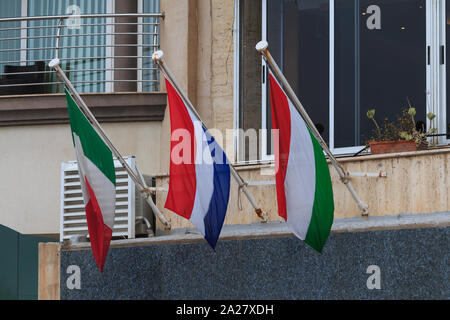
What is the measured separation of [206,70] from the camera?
41.5 feet

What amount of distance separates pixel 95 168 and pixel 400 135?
10.5 feet

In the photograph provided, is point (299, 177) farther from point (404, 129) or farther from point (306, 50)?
point (306, 50)

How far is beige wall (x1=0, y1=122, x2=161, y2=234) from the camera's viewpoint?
530 inches

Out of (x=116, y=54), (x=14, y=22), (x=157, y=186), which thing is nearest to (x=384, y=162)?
(x=157, y=186)

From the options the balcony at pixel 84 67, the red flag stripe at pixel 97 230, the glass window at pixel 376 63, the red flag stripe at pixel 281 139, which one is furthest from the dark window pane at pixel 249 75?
the red flag stripe at pixel 281 139

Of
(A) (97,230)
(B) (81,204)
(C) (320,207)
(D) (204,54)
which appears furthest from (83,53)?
(C) (320,207)

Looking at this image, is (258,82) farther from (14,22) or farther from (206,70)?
(14,22)

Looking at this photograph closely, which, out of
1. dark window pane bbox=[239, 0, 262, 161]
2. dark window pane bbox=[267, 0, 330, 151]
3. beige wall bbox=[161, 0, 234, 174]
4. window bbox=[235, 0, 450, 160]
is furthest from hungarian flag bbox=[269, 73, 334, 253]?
beige wall bbox=[161, 0, 234, 174]

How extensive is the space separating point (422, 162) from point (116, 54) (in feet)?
→ 18.8

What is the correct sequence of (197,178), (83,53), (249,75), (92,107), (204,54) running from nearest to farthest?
(197,178) < (249,75) < (204,54) < (92,107) < (83,53)

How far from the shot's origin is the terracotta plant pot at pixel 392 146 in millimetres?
10328

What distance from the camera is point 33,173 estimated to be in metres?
13.6

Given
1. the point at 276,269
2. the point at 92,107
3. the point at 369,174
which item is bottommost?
the point at 276,269

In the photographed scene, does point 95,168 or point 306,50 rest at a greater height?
point 306,50
